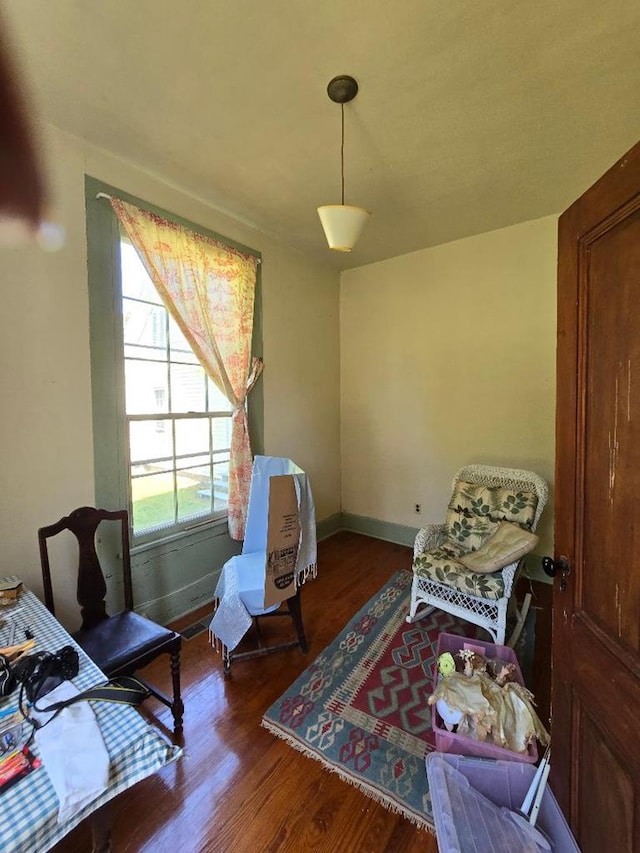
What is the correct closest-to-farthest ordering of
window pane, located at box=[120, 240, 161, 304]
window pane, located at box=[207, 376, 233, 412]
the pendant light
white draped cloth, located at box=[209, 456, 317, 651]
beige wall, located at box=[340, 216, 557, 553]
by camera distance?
the pendant light < white draped cloth, located at box=[209, 456, 317, 651] < window pane, located at box=[120, 240, 161, 304] < window pane, located at box=[207, 376, 233, 412] < beige wall, located at box=[340, 216, 557, 553]

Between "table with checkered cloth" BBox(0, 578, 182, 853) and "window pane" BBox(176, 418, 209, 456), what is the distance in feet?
4.77

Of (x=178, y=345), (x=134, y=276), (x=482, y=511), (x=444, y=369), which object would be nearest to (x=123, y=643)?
(x=178, y=345)

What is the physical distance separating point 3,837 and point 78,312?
1.93 metres

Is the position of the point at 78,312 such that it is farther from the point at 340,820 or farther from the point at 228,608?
the point at 340,820

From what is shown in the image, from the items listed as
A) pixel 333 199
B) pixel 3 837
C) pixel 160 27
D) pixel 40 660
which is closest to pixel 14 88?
pixel 160 27

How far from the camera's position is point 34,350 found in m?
1.69

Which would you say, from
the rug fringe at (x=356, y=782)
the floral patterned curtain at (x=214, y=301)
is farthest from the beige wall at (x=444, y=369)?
the rug fringe at (x=356, y=782)

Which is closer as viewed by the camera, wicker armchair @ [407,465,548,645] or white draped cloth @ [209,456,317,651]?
white draped cloth @ [209,456,317,651]

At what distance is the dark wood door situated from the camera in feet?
2.52

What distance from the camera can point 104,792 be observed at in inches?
26.9

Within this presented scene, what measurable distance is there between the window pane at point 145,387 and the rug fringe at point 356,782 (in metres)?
1.73

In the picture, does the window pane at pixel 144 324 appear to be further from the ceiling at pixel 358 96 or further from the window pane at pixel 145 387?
the ceiling at pixel 358 96

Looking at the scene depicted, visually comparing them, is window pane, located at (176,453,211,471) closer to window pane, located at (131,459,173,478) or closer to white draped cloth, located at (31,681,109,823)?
window pane, located at (131,459,173,478)

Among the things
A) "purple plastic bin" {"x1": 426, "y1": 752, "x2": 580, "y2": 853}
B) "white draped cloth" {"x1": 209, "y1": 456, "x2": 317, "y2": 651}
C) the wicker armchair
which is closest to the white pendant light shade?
"white draped cloth" {"x1": 209, "y1": 456, "x2": 317, "y2": 651}
